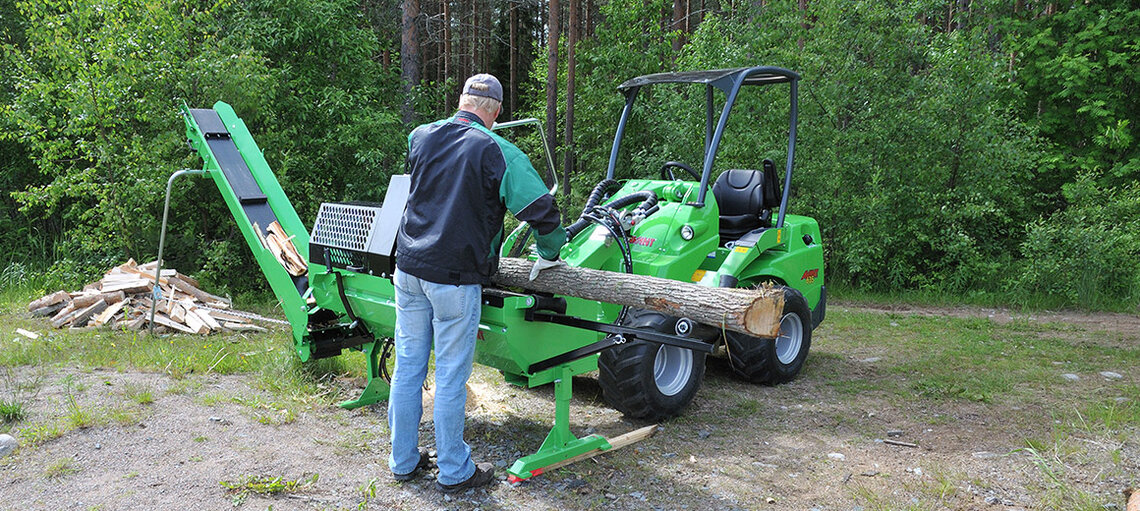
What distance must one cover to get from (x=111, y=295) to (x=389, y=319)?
4.88 meters

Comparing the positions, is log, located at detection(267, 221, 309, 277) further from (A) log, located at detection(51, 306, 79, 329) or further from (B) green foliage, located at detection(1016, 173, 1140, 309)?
(B) green foliage, located at detection(1016, 173, 1140, 309)

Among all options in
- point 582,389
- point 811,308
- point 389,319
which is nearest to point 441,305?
point 389,319

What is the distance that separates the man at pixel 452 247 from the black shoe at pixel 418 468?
0.02 meters

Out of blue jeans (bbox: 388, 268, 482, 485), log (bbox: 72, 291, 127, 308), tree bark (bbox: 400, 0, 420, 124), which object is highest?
tree bark (bbox: 400, 0, 420, 124)

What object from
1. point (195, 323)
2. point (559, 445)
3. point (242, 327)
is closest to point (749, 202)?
point (559, 445)

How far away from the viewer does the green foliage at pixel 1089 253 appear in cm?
996

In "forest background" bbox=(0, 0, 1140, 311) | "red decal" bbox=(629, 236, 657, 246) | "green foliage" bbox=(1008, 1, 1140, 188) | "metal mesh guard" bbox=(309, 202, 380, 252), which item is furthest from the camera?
"green foliage" bbox=(1008, 1, 1140, 188)

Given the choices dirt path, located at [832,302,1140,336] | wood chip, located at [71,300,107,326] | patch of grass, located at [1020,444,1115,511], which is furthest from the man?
dirt path, located at [832,302,1140,336]

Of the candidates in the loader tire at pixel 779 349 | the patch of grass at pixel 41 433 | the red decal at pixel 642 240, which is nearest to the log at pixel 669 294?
the red decal at pixel 642 240

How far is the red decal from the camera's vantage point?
5465 mm

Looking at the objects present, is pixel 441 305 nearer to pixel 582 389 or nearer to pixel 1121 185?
pixel 582 389

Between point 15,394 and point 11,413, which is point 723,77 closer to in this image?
point 11,413

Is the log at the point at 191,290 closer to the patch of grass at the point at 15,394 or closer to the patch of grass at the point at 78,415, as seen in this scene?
the patch of grass at the point at 15,394

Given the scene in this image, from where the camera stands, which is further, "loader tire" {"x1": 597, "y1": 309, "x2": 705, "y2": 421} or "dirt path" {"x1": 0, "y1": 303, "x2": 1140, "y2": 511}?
"loader tire" {"x1": 597, "y1": 309, "x2": 705, "y2": 421}
